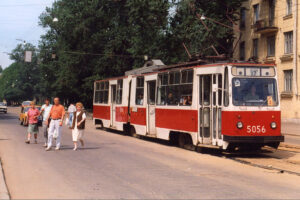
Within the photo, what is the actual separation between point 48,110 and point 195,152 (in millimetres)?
5175

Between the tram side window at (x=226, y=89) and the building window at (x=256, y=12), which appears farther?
the building window at (x=256, y=12)

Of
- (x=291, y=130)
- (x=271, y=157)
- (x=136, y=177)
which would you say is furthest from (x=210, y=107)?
(x=291, y=130)

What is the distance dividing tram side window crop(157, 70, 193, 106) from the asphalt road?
2629mm

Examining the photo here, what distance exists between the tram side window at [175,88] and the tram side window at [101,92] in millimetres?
8594

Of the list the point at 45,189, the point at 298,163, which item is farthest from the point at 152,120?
the point at 45,189

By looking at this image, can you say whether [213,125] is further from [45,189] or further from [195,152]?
[45,189]

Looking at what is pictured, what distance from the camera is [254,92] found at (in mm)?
14828

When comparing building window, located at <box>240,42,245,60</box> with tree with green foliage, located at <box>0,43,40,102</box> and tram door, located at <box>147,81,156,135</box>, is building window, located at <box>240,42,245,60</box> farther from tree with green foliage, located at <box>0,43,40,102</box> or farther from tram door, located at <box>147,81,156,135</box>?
tree with green foliage, located at <box>0,43,40,102</box>

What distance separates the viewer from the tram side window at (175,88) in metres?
16.8

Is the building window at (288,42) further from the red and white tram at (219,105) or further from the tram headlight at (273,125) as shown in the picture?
the tram headlight at (273,125)

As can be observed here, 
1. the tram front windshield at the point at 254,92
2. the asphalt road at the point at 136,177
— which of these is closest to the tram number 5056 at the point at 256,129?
the tram front windshield at the point at 254,92

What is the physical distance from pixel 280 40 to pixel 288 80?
3.50 metres

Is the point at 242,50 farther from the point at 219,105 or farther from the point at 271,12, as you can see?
the point at 219,105

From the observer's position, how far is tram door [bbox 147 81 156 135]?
20250mm
